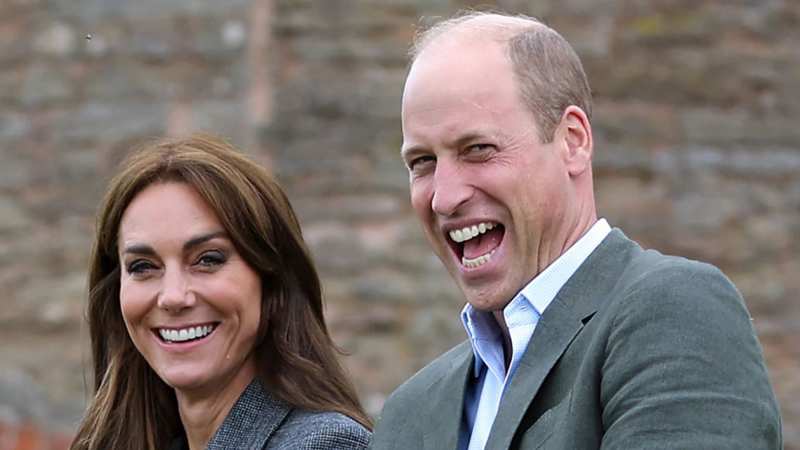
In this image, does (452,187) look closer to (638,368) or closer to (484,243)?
(484,243)

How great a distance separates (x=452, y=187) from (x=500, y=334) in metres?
0.30

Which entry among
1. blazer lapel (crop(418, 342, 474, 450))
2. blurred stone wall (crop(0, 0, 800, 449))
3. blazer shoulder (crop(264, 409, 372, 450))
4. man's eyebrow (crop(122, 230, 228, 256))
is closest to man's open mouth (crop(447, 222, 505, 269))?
blazer lapel (crop(418, 342, 474, 450))

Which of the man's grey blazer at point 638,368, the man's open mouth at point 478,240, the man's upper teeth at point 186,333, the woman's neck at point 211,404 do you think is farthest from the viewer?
the woman's neck at point 211,404

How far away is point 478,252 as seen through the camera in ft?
8.52

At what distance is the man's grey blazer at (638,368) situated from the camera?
216cm

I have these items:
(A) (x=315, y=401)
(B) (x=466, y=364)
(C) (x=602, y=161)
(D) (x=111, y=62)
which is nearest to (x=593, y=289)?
(B) (x=466, y=364)

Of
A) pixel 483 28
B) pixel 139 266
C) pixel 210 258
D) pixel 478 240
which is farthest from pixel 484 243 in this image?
pixel 139 266

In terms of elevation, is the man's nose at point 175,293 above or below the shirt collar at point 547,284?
below

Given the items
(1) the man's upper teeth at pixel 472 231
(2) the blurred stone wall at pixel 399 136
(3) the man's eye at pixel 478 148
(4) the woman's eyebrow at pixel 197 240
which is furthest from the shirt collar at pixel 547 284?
(2) the blurred stone wall at pixel 399 136

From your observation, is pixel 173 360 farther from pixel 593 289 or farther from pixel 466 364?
pixel 593 289

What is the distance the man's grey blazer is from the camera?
216cm

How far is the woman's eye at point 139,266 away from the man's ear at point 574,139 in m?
1.12

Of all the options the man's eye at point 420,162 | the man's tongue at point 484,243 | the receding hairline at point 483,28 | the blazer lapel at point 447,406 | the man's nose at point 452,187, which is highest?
the receding hairline at point 483,28

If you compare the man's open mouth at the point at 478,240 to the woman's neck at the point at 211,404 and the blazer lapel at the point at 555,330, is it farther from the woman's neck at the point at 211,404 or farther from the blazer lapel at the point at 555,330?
the woman's neck at the point at 211,404
